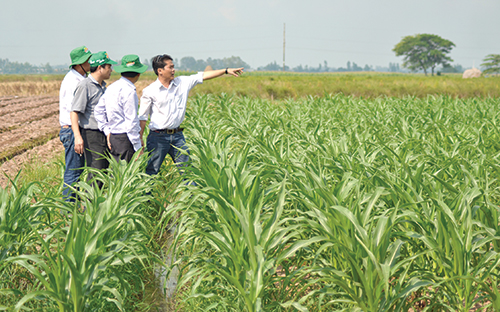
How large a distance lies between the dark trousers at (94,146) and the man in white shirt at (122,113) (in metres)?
0.13

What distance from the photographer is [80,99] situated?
398 centimetres

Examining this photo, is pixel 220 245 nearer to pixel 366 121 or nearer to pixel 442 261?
pixel 442 261

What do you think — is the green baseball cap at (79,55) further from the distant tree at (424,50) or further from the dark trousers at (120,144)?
the distant tree at (424,50)

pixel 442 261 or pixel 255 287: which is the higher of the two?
pixel 442 261

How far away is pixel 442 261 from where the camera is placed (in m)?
2.09

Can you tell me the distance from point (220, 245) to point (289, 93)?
1765 cm

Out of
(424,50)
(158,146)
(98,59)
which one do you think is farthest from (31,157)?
(424,50)

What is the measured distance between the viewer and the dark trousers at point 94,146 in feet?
13.8

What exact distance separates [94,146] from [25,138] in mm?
6910

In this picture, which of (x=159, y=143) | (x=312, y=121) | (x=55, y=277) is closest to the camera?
(x=55, y=277)

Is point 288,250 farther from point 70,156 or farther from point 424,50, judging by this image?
point 424,50

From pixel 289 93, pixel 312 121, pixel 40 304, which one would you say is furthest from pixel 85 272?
pixel 289 93

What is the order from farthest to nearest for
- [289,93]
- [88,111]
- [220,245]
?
[289,93] < [88,111] < [220,245]

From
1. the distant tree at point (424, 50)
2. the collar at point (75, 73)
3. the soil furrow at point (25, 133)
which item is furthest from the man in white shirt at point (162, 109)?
the distant tree at point (424, 50)
